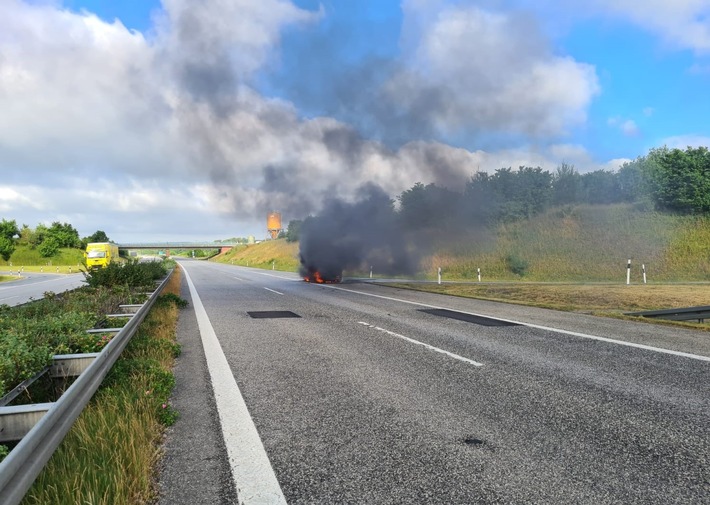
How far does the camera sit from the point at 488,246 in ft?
123

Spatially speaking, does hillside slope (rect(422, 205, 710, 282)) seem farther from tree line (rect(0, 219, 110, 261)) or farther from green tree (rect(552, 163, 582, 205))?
tree line (rect(0, 219, 110, 261))

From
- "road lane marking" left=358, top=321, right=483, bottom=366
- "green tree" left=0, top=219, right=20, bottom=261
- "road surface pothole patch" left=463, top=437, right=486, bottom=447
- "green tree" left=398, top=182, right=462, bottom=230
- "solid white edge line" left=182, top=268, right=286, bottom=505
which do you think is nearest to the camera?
"solid white edge line" left=182, top=268, right=286, bottom=505

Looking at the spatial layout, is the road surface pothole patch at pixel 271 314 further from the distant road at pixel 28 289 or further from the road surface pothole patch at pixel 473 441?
the road surface pothole patch at pixel 473 441

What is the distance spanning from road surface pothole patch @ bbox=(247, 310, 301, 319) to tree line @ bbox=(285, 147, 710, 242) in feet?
76.1

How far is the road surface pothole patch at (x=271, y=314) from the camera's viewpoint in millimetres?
10568

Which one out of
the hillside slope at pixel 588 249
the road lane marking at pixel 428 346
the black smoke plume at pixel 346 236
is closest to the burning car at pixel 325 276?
the black smoke plume at pixel 346 236

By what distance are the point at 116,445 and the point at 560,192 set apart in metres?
51.9

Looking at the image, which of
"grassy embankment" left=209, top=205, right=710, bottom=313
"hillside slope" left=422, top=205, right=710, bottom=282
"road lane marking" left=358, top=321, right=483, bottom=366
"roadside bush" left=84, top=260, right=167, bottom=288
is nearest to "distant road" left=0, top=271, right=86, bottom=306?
"roadside bush" left=84, top=260, right=167, bottom=288

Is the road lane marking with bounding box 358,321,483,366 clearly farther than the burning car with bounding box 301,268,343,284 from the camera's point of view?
No

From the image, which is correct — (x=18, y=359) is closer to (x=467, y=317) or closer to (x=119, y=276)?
(x=467, y=317)

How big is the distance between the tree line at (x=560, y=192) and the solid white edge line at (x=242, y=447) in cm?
2961

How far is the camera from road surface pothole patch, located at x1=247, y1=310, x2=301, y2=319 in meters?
10.6

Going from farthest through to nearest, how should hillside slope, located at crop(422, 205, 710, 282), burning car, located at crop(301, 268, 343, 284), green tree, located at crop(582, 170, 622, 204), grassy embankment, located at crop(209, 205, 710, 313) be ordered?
green tree, located at crop(582, 170, 622, 204) → hillside slope, located at crop(422, 205, 710, 282) → grassy embankment, located at crop(209, 205, 710, 313) → burning car, located at crop(301, 268, 343, 284)

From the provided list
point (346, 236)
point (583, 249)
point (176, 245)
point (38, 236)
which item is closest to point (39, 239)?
point (38, 236)
